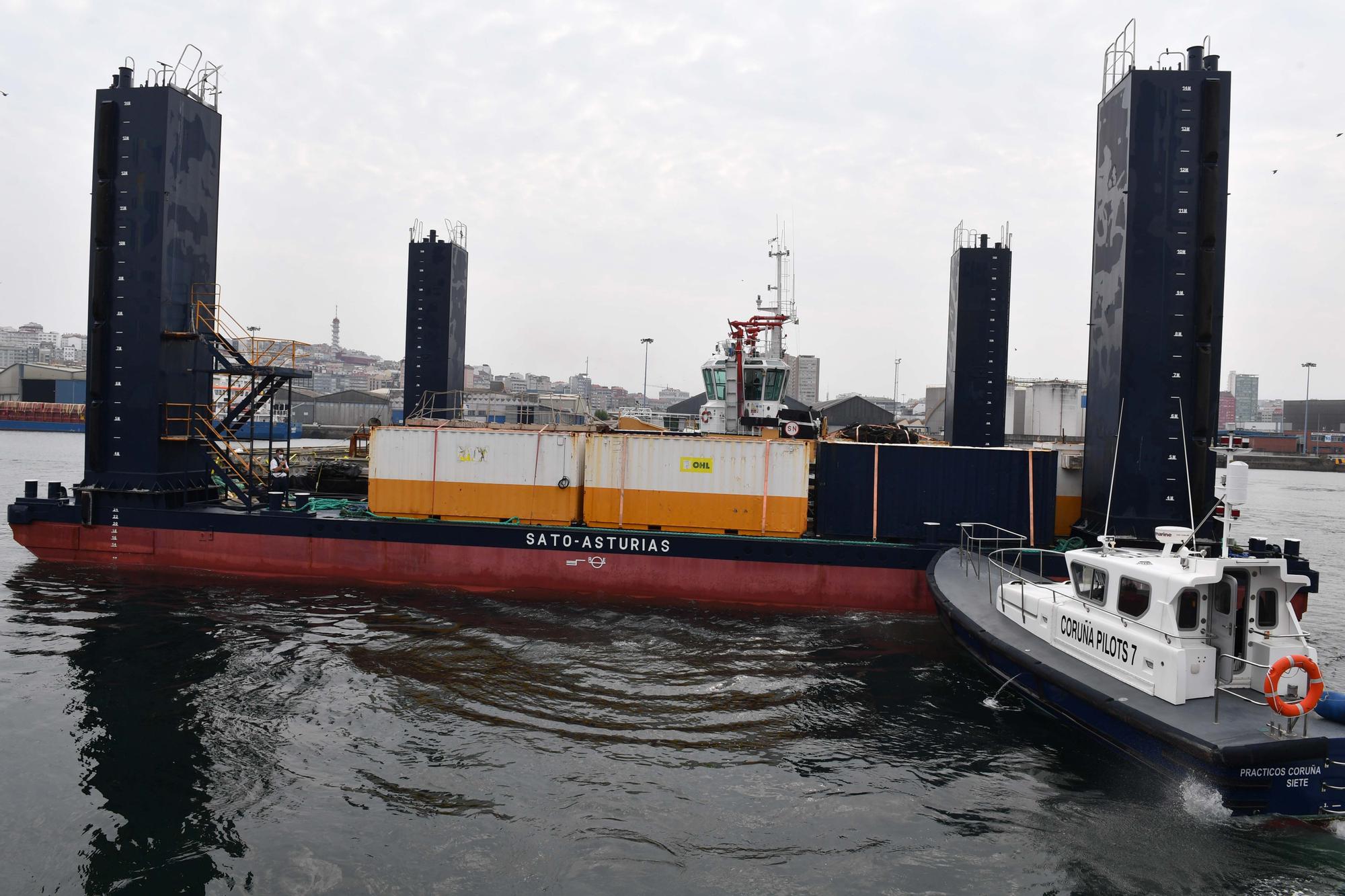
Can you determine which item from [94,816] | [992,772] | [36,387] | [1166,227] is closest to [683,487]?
[992,772]

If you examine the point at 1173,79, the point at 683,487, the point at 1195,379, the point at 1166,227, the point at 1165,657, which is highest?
the point at 1173,79

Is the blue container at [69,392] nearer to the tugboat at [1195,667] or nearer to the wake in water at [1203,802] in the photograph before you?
the tugboat at [1195,667]

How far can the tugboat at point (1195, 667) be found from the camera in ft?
28.9

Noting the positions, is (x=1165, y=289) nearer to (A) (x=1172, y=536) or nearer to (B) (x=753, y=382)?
(A) (x=1172, y=536)

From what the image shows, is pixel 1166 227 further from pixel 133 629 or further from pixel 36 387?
pixel 36 387

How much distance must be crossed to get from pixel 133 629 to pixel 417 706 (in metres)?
7.38

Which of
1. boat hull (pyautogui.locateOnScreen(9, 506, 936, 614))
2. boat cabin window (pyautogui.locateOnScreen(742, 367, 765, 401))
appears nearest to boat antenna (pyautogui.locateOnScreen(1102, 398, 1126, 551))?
boat hull (pyautogui.locateOnScreen(9, 506, 936, 614))

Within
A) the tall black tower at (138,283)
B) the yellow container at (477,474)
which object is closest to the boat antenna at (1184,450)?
the yellow container at (477,474)

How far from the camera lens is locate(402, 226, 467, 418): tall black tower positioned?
95.4ft

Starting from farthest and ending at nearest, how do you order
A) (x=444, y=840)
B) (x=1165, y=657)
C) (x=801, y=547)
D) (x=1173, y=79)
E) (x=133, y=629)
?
(x=801, y=547) → (x=1173, y=79) → (x=133, y=629) → (x=1165, y=657) → (x=444, y=840)

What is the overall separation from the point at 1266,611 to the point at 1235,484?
5.25 ft

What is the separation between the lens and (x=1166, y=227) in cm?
1670

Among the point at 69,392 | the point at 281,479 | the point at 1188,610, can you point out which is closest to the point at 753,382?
the point at 281,479

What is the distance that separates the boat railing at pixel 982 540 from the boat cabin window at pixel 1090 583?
5.06 metres
